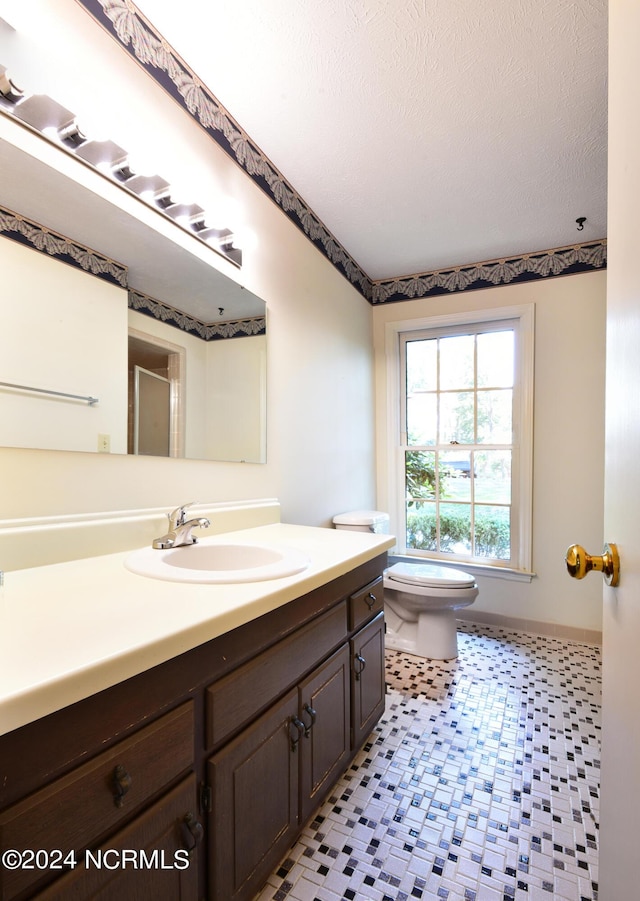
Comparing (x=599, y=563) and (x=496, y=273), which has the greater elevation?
(x=496, y=273)

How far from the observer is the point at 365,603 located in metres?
1.47

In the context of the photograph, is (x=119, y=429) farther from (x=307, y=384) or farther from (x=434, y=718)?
(x=434, y=718)

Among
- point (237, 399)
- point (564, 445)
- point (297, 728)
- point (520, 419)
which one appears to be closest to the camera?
point (297, 728)

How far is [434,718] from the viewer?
180 centimetres

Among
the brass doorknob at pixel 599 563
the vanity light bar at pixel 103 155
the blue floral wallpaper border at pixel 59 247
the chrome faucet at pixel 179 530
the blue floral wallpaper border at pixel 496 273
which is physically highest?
the blue floral wallpaper border at pixel 496 273

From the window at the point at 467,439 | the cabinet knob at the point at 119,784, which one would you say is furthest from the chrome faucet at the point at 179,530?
the window at the point at 467,439

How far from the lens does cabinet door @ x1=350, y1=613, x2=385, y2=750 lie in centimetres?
141

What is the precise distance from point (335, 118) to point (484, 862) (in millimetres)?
2434

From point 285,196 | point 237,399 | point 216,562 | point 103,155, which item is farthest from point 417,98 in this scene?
point 216,562

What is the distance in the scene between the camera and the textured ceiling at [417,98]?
4.24ft

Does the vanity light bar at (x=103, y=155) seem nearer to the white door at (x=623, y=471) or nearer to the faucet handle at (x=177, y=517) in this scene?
the faucet handle at (x=177, y=517)

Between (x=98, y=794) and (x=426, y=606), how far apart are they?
1.93 m

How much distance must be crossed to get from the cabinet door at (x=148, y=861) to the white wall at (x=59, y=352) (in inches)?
31.5

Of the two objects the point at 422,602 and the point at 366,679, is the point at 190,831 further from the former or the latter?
the point at 422,602
